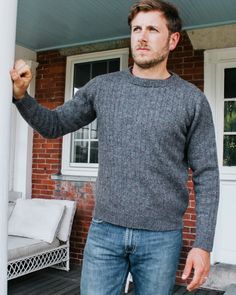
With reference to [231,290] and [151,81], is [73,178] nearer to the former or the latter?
[231,290]

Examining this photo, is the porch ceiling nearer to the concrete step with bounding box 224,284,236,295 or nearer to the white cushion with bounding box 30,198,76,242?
the white cushion with bounding box 30,198,76,242

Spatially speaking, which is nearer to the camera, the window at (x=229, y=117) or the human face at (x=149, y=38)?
the human face at (x=149, y=38)

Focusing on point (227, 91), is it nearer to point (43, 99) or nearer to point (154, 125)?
point (43, 99)

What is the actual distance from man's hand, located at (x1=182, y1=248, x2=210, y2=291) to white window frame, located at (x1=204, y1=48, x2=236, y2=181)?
2.80 meters

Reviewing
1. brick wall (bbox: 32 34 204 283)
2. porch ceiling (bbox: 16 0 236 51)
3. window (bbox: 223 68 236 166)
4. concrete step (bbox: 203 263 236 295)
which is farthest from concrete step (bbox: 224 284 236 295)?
porch ceiling (bbox: 16 0 236 51)

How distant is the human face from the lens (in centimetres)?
161

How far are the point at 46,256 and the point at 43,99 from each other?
2.00m

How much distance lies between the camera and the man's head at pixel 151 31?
1.61 metres

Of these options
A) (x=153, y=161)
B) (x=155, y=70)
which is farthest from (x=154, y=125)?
(x=155, y=70)

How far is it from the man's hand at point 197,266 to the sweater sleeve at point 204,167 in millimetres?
56

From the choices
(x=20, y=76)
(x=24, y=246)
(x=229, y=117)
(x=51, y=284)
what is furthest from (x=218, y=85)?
(x=20, y=76)

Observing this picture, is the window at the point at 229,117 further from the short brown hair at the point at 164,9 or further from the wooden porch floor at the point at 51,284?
the short brown hair at the point at 164,9

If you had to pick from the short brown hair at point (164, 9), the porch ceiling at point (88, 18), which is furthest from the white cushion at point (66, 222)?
the short brown hair at point (164, 9)

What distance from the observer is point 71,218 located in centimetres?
467
